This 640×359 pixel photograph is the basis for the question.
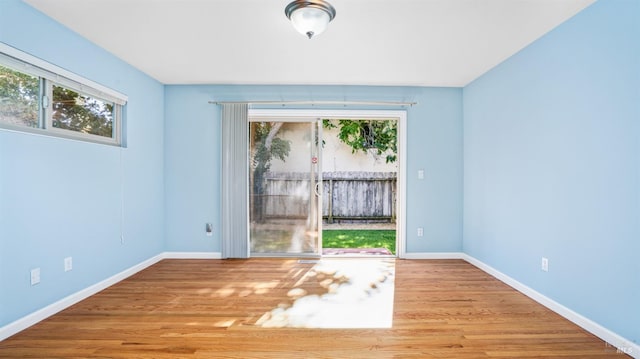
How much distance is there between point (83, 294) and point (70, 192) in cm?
A: 96

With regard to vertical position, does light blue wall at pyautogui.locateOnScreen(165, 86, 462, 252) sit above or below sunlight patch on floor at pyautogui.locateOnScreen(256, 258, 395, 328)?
above

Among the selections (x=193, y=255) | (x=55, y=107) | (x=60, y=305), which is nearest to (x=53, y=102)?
(x=55, y=107)

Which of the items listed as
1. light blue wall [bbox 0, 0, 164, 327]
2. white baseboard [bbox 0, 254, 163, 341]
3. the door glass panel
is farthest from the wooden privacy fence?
white baseboard [bbox 0, 254, 163, 341]

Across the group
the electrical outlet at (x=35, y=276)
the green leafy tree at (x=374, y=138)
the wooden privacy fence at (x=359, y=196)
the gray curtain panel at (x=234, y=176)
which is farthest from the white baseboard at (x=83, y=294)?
the green leafy tree at (x=374, y=138)

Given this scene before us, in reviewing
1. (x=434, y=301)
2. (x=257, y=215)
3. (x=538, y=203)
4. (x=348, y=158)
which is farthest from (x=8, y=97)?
(x=348, y=158)

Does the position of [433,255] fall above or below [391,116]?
below

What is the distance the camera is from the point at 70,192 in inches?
108

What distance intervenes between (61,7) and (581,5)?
12.8ft

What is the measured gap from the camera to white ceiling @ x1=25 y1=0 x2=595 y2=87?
7.79 ft

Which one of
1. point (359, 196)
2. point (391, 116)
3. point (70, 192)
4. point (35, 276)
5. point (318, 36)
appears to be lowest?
point (35, 276)

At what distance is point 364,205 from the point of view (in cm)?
708

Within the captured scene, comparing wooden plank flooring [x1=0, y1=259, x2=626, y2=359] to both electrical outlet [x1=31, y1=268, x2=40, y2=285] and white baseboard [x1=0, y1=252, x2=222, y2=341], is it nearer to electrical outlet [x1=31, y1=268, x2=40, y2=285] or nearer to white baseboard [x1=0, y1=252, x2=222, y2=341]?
white baseboard [x1=0, y1=252, x2=222, y2=341]

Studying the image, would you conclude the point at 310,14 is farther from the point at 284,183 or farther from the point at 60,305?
the point at 60,305

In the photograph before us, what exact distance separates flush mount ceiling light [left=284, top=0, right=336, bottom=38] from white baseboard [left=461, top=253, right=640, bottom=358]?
2.93 meters
